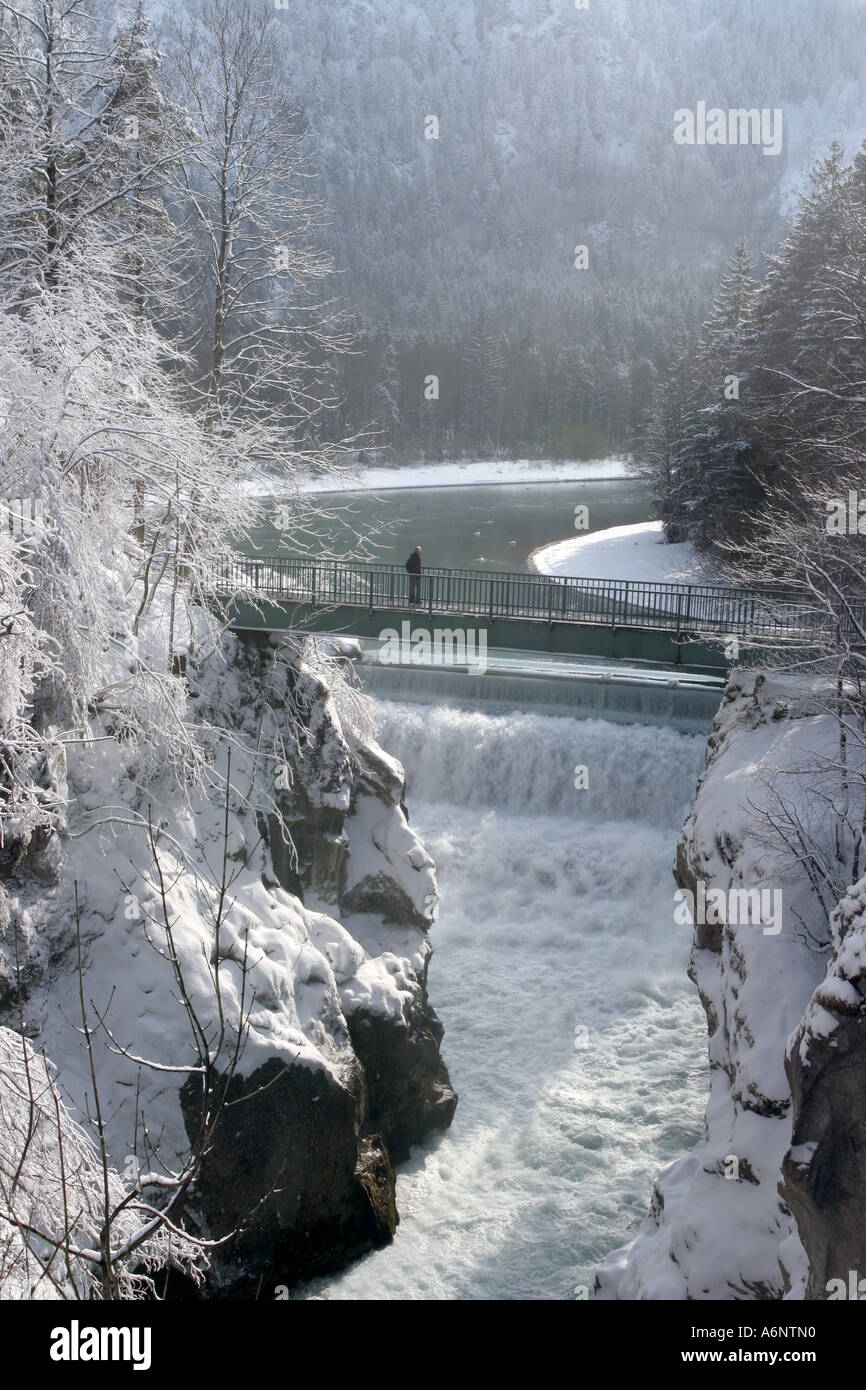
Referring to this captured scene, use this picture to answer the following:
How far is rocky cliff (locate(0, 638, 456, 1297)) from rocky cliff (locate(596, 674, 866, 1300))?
3.31 metres

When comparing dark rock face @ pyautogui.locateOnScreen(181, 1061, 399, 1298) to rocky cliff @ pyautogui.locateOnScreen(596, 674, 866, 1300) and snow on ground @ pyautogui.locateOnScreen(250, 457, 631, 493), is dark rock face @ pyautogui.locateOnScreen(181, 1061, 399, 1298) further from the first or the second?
snow on ground @ pyautogui.locateOnScreen(250, 457, 631, 493)

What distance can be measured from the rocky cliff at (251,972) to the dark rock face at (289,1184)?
2 cm

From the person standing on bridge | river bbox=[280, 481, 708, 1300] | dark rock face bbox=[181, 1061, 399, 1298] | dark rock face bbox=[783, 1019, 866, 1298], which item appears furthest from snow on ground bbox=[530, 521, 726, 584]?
dark rock face bbox=[783, 1019, 866, 1298]

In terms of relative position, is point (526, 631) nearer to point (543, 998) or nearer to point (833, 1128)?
point (543, 998)

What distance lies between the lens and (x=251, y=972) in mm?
11164

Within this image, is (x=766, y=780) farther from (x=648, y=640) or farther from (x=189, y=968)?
(x=189, y=968)

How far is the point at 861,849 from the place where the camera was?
10102 mm

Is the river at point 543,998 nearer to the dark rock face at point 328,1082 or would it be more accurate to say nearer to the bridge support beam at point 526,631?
the dark rock face at point 328,1082

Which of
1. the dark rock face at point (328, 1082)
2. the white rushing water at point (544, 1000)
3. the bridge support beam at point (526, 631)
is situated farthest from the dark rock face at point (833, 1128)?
the bridge support beam at point (526, 631)

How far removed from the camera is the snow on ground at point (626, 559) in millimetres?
36000

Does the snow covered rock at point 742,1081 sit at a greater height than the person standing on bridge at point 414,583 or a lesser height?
lesser

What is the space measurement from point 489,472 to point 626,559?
57758 mm

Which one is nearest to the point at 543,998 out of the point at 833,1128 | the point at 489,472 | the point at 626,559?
the point at 833,1128
